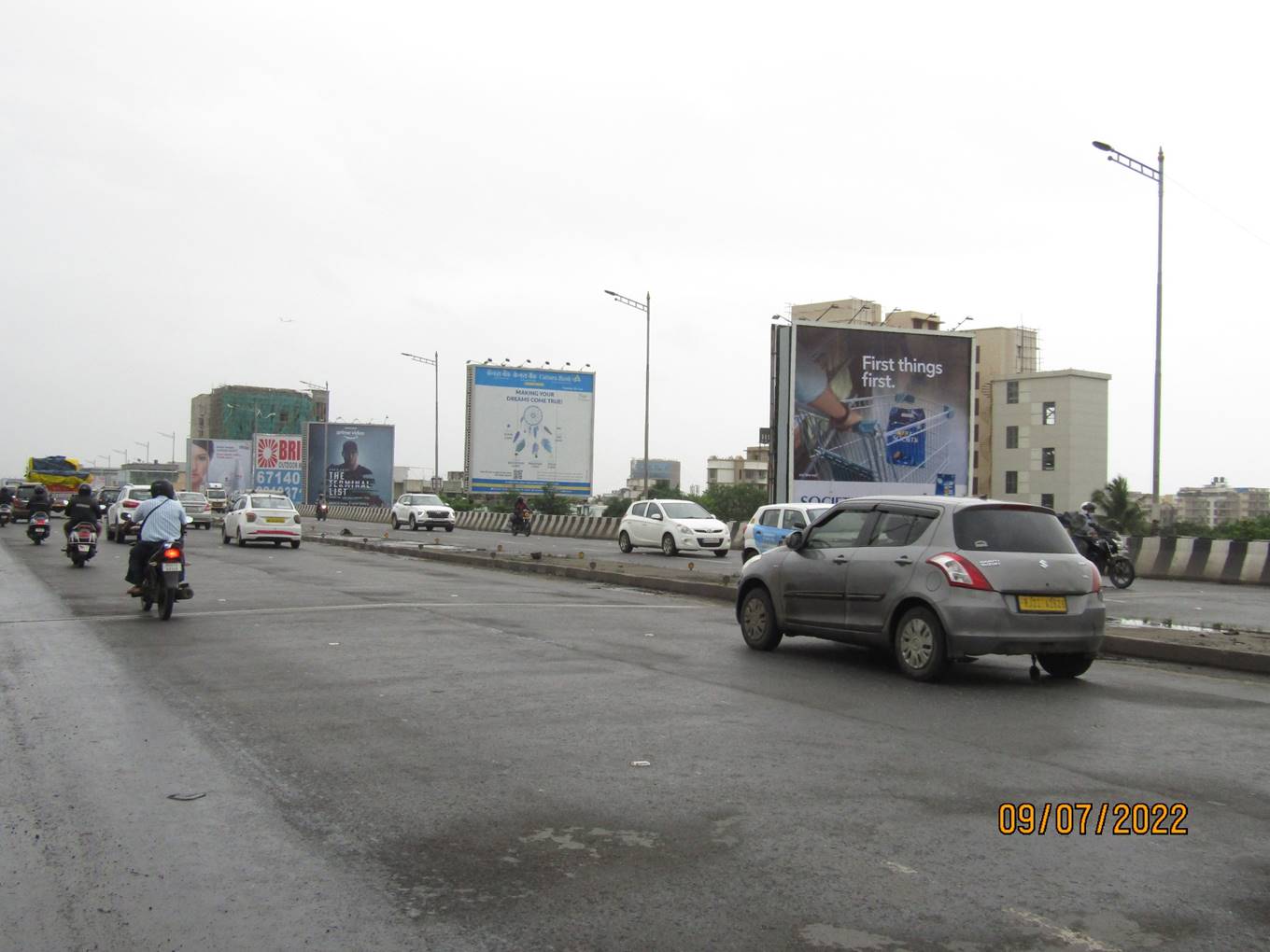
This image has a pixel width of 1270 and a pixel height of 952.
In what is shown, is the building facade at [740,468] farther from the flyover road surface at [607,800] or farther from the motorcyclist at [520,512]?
the flyover road surface at [607,800]

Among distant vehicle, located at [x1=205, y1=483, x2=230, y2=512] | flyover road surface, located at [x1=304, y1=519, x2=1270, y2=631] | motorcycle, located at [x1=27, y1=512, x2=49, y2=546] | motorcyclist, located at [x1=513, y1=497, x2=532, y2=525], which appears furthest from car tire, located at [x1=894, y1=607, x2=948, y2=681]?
distant vehicle, located at [x1=205, y1=483, x2=230, y2=512]

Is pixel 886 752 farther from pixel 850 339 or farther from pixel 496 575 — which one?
pixel 850 339

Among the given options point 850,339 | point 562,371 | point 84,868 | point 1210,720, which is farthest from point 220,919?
point 562,371

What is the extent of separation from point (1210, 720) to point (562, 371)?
64270mm

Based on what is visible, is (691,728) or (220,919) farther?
(691,728)

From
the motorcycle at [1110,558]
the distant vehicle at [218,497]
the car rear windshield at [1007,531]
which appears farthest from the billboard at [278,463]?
the car rear windshield at [1007,531]

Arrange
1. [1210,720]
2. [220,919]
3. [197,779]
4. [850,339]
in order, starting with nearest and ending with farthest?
[220,919] < [197,779] < [1210,720] < [850,339]

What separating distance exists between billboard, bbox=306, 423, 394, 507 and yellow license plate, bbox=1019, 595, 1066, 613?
312 feet

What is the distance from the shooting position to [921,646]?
935 centimetres

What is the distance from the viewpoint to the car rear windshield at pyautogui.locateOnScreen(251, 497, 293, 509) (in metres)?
32.8

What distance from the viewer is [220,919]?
4.05 meters

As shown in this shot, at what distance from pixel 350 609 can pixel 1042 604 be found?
8.86 metres

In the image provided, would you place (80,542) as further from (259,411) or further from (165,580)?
(259,411)

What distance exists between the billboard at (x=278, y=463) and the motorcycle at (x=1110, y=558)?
8828 cm
